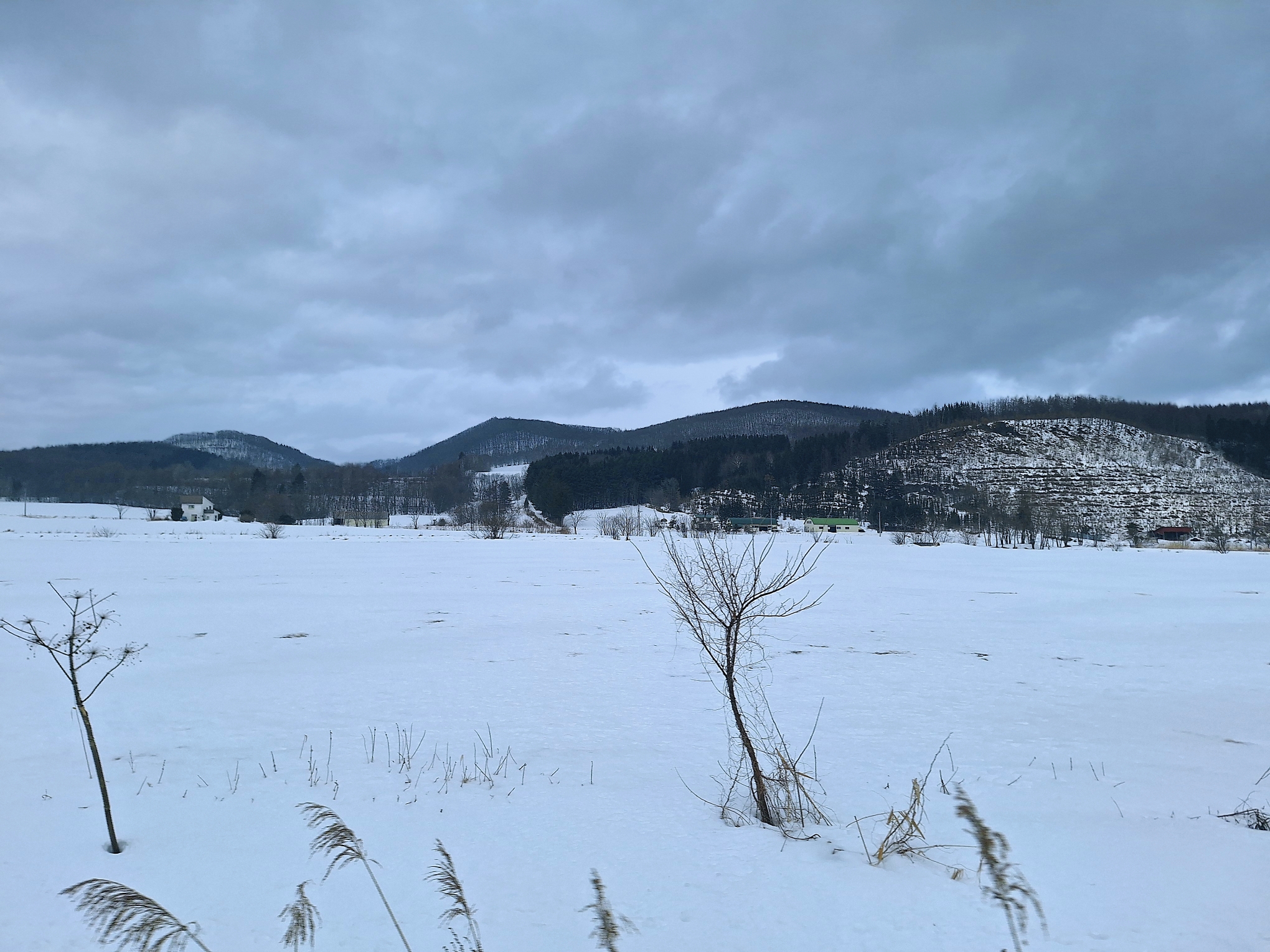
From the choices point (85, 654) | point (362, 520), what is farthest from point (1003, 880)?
point (362, 520)

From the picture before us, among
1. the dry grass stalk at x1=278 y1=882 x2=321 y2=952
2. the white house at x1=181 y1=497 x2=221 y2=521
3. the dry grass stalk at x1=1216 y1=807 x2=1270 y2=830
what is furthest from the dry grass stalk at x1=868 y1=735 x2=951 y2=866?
the white house at x1=181 y1=497 x2=221 y2=521

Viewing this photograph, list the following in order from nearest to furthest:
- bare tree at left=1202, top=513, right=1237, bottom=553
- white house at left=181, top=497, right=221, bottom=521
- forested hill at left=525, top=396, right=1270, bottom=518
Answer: bare tree at left=1202, top=513, right=1237, bottom=553 < white house at left=181, top=497, right=221, bottom=521 < forested hill at left=525, top=396, right=1270, bottom=518

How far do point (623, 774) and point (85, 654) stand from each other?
31.0 feet

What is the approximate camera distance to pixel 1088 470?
366ft

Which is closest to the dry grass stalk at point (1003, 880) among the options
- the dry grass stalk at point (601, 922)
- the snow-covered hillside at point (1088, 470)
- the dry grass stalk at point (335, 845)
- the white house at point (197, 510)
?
the dry grass stalk at point (601, 922)

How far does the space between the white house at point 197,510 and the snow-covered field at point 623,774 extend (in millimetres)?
73200

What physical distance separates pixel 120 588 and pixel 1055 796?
21265 millimetres

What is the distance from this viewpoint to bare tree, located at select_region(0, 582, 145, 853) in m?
3.66

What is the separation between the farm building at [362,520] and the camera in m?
80.6

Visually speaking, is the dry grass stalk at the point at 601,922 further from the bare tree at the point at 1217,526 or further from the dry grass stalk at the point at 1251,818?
the bare tree at the point at 1217,526

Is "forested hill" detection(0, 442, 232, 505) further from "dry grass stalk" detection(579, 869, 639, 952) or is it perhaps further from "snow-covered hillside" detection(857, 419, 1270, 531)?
"dry grass stalk" detection(579, 869, 639, 952)

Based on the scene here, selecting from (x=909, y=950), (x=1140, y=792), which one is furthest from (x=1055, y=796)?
(x=909, y=950)

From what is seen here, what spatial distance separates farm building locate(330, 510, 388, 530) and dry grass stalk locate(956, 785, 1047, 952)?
7490 cm

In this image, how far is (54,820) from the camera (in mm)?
4531
